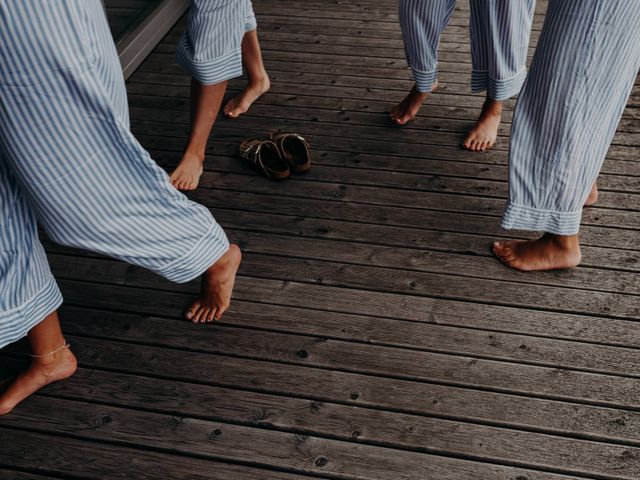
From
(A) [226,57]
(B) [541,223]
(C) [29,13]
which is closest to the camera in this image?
(C) [29,13]

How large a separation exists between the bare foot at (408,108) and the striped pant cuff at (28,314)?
57.5 inches

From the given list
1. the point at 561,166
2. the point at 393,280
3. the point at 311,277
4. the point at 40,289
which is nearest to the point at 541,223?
the point at 561,166

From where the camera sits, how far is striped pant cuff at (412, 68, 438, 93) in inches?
98.5

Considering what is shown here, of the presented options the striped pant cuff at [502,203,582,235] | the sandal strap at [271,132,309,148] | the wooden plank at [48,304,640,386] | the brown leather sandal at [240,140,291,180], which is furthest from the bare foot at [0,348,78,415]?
the striped pant cuff at [502,203,582,235]

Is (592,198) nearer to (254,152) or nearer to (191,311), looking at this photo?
(254,152)

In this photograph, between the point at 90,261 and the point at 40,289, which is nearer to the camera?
the point at 40,289

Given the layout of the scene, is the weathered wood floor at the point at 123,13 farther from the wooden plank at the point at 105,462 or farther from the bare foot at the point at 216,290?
the wooden plank at the point at 105,462

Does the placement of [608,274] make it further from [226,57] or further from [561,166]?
[226,57]

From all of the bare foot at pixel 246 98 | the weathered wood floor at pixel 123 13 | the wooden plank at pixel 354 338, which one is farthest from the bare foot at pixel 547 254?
the weathered wood floor at pixel 123 13

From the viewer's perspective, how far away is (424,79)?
2516mm

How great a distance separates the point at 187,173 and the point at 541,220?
116 cm

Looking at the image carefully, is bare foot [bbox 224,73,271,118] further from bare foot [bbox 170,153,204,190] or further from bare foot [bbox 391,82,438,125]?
bare foot [bbox 391,82,438,125]

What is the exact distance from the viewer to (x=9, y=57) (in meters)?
1.25

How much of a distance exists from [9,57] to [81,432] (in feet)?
2.88
